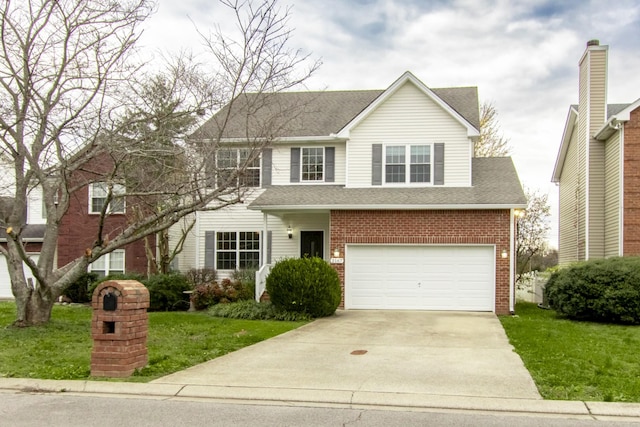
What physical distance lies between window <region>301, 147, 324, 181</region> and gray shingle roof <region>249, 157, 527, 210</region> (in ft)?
1.66

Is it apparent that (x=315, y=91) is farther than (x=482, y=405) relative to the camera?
Yes

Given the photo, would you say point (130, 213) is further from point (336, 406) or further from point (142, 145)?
point (336, 406)

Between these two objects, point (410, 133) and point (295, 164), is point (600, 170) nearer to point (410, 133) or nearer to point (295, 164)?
point (410, 133)

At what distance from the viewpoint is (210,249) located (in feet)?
70.6

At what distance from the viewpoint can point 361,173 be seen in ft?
65.6

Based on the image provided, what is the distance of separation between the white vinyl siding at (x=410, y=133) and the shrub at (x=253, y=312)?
5.18m

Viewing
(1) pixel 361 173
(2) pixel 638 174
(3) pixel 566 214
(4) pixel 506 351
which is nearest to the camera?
(4) pixel 506 351

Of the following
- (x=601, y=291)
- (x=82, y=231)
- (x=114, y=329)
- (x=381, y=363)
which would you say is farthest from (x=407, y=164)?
(x=114, y=329)

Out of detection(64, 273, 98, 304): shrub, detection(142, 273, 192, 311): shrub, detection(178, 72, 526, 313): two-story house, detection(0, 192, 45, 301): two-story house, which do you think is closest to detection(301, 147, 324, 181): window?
detection(178, 72, 526, 313): two-story house

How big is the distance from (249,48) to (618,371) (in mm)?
9122

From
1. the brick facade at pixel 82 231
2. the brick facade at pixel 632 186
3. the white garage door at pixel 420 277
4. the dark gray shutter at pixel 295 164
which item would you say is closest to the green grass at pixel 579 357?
the white garage door at pixel 420 277

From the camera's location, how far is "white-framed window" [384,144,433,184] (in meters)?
19.7

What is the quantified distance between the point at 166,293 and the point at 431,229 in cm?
831

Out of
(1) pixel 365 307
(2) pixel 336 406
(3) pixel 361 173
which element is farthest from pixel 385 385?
(3) pixel 361 173
